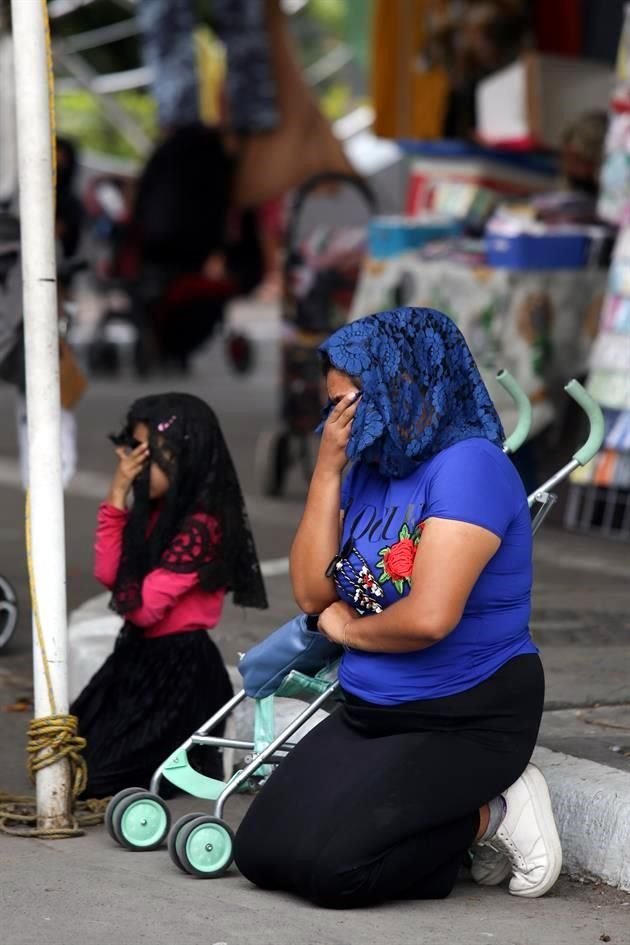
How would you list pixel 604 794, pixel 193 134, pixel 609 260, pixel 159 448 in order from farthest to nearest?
pixel 193 134 → pixel 609 260 → pixel 159 448 → pixel 604 794

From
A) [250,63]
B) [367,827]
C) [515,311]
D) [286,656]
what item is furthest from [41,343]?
[250,63]

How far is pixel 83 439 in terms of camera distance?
11.6 metres

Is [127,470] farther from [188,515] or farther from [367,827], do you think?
[367,827]

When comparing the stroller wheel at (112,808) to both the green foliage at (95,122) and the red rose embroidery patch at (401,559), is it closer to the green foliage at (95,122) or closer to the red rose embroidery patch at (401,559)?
the red rose embroidery patch at (401,559)

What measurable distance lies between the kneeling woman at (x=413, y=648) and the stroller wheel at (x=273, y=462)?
5.02m

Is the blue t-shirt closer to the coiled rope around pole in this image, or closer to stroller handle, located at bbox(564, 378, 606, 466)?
stroller handle, located at bbox(564, 378, 606, 466)

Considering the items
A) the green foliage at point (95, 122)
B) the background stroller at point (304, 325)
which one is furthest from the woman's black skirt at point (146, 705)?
the green foliage at point (95, 122)

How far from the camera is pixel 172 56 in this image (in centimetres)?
1509

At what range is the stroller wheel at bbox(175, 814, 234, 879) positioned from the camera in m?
4.15

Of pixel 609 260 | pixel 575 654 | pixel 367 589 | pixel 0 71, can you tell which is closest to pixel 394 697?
pixel 367 589

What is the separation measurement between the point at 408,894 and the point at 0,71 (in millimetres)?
9285

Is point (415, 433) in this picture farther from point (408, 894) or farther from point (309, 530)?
point (408, 894)

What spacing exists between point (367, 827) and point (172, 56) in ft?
39.4

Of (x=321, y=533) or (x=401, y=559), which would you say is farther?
(x=321, y=533)
